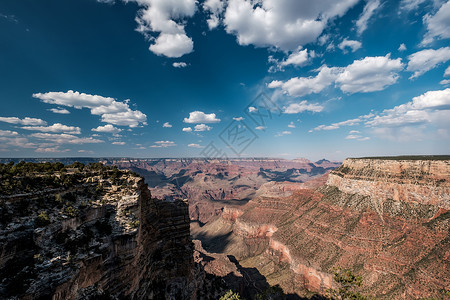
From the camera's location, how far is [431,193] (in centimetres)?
6781

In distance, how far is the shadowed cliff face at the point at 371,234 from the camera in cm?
5466

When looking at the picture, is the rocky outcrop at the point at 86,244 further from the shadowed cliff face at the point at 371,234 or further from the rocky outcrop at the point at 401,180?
the rocky outcrop at the point at 401,180

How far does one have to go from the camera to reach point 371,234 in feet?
232

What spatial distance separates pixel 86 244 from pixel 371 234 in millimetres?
91187

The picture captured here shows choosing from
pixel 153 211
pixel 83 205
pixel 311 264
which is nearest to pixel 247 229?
pixel 311 264

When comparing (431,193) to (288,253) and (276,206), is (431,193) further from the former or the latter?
(276,206)

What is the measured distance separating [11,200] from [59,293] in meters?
8.31

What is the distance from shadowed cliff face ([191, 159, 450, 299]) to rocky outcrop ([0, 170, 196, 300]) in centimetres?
6767

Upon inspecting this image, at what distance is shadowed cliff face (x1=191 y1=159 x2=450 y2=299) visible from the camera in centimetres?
5466

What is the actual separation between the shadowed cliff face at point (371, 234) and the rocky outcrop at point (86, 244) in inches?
2664

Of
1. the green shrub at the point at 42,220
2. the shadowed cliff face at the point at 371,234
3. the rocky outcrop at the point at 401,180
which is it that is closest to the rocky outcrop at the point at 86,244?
the green shrub at the point at 42,220

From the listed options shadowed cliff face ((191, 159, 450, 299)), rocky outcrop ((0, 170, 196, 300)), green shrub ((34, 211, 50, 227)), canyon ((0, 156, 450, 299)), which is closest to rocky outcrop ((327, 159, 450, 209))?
shadowed cliff face ((191, 159, 450, 299))

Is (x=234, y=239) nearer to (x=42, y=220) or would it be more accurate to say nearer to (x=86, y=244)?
(x=86, y=244)

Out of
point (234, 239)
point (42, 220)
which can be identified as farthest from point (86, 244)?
point (234, 239)
